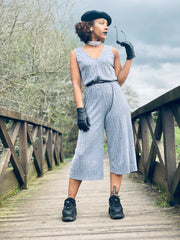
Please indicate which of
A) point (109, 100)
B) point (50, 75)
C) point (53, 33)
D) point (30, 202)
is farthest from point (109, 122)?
point (53, 33)

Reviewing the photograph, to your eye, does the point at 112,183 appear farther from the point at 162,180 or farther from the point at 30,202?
the point at 30,202

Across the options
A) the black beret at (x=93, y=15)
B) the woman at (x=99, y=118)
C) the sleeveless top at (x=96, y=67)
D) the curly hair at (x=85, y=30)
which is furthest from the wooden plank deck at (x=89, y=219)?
the black beret at (x=93, y=15)

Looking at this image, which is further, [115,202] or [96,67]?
[96,67]

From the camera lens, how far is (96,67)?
105 inches

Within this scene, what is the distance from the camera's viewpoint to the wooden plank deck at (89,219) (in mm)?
2115

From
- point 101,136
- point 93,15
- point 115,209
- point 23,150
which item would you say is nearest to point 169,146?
point 101,136

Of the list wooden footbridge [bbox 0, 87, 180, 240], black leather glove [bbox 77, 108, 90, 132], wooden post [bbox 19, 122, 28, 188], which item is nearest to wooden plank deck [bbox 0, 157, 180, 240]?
wooden footbridge [bbox 0, 87, 180, 240]

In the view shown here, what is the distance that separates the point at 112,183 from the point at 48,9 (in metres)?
6.49

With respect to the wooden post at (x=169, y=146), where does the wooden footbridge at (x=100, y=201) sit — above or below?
below

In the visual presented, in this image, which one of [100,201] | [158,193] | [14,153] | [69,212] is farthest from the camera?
[14,153]

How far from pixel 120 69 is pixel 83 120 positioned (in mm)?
661

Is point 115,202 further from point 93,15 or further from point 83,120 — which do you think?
point 93,15

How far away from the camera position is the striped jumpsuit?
2.61 metres

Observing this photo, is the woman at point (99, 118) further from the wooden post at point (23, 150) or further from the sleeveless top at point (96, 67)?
the wooden post at point (23, 150)
